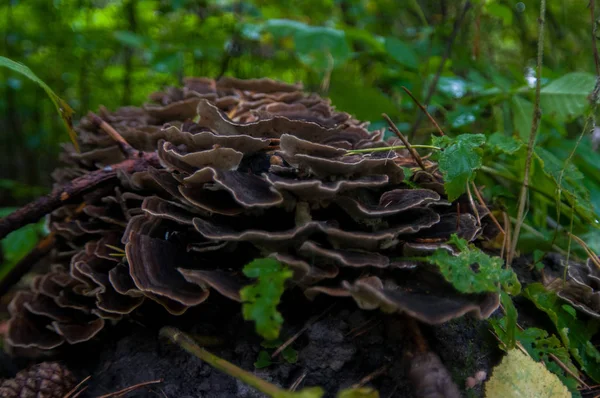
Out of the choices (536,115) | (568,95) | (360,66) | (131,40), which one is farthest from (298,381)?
(360,66)

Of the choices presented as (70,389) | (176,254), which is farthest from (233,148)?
(70,389)

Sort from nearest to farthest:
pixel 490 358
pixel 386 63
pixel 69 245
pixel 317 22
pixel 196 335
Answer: pixel 490 358 → pixel 196 335 → pixel 69 245 → pixel 386 63 → pixel 317 22

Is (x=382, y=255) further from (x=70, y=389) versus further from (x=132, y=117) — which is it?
(x=132, y=117)

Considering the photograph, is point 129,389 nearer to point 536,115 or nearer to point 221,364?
point 221,364

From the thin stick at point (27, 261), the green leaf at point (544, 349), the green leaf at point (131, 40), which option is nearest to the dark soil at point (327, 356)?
the green leaf at point (544, 349)

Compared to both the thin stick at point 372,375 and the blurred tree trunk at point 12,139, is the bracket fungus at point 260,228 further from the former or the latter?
the blurred tree trunk at point 12,139
